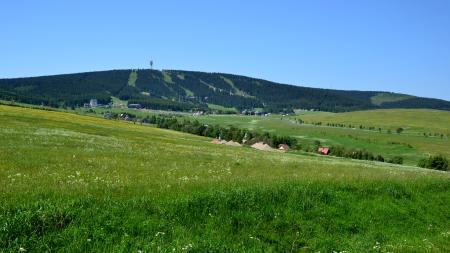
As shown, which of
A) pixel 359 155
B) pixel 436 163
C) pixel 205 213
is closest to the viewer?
pixel 205 213

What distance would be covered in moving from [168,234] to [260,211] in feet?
14.3

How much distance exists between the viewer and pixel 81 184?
58.9ft

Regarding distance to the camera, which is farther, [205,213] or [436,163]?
[436,163]

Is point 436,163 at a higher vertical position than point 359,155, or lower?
higher

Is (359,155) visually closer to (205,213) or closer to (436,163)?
(436,163)

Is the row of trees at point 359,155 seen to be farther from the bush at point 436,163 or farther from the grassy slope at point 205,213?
the grassy slope at point 205,213

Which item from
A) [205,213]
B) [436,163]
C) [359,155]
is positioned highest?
[205,213]

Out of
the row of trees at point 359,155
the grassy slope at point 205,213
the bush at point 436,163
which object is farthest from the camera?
the row of trees at point 359,155

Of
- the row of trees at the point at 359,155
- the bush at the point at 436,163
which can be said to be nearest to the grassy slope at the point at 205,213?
the bush at the point at 436,163

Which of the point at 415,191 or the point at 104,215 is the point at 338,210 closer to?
the point at 415,191

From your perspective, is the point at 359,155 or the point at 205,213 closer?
the point at 205,213

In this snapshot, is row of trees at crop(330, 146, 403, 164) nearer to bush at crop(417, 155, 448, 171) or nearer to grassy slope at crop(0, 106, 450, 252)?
bush at crop(417, 155, 448, 171)

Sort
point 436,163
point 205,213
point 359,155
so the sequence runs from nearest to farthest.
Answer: point 205,213 → point 436,163 → point 359,155

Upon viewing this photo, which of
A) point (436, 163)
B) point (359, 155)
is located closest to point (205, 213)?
point (436, 163)
